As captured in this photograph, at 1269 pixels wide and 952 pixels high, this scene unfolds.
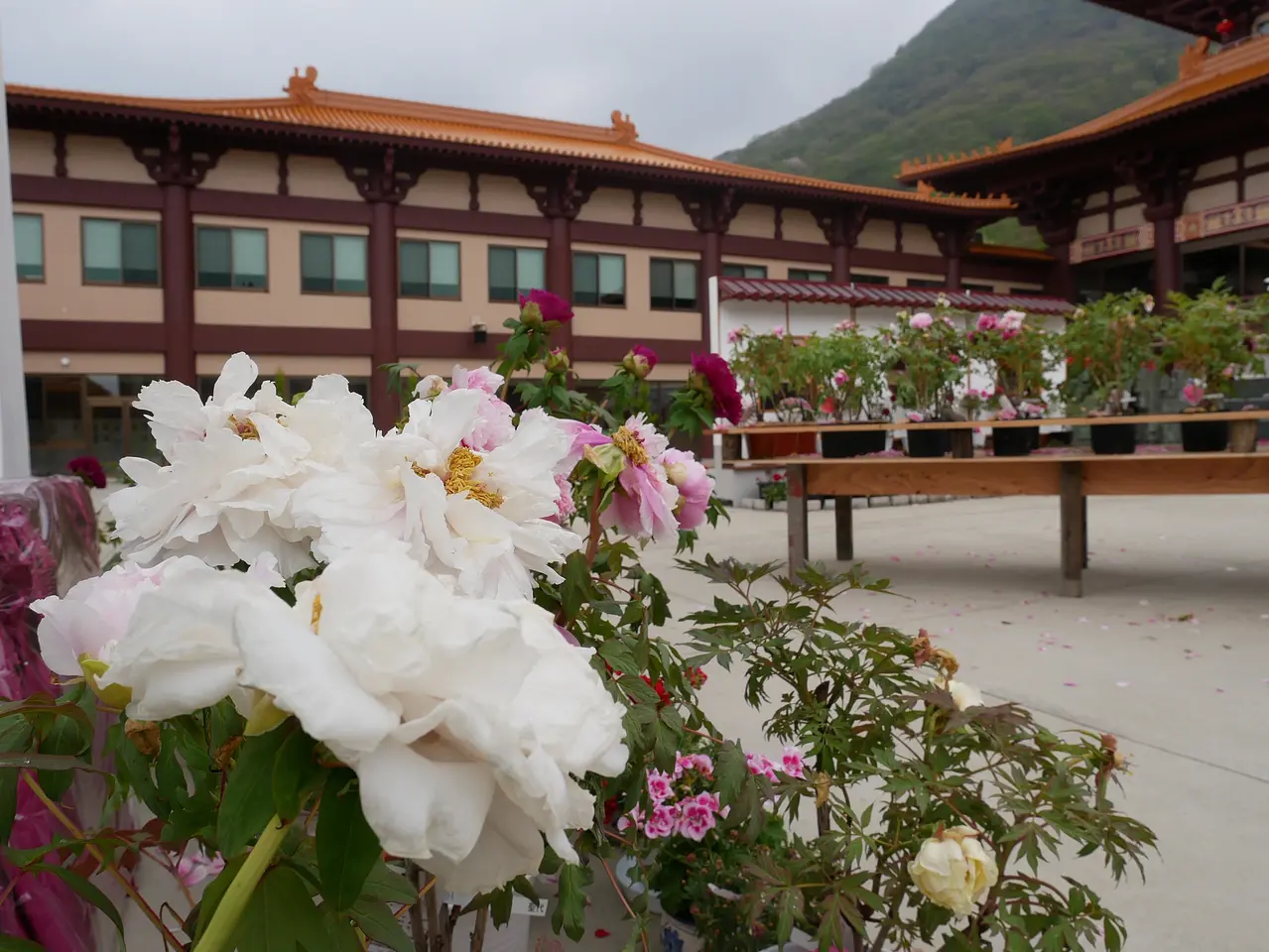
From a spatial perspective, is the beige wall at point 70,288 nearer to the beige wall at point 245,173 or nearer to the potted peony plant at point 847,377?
the beige wall at point 245,173

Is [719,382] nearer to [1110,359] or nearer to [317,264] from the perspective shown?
[1110,359]

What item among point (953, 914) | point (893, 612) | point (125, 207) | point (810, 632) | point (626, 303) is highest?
point (125, 207)

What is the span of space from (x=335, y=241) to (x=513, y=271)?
9.15 feet

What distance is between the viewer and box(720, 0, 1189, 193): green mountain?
41.4 metres

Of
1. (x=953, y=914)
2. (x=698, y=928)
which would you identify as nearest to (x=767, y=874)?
(x=953, y=914)

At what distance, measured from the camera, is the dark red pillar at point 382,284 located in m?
12.8

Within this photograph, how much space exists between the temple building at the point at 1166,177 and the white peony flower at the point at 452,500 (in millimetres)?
14565

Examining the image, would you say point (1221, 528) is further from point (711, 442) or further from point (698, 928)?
point (711, 442)

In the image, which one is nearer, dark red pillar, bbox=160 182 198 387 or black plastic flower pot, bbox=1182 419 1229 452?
black plastic flower pot, bbox=1182 419 1229 452

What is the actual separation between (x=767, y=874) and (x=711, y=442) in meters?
13.8

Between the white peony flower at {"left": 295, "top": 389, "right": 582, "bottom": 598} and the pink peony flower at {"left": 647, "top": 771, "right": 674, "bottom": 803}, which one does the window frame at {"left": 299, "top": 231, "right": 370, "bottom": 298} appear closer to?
the pink peony flower at {"left": 647, "top": 771, "right": 674, "bottom": 803}

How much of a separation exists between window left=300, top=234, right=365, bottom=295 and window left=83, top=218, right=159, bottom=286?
202 centimetres

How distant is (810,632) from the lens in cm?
100

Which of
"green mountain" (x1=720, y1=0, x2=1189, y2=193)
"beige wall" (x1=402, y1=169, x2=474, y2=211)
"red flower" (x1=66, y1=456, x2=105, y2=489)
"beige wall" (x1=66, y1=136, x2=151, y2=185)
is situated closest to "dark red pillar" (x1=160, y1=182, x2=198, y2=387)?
"beige wall" (x1=66, y1=136, x2=151, y2=185)
